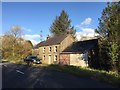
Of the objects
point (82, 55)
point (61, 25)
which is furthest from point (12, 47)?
point (82, 55)

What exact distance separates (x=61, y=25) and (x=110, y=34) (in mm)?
61631

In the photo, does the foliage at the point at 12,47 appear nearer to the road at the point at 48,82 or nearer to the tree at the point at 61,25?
the tree at the point at 61,25

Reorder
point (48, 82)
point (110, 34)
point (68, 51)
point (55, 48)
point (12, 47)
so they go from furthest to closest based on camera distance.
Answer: point (12, 47)
point (55, 48)
point (68, 51)
point (110, 34)
point (48, 82)

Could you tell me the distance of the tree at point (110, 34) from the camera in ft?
92.4

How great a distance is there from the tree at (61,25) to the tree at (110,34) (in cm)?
5794

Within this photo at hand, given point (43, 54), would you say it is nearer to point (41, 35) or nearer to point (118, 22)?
point (41, 35)

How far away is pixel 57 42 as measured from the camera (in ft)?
184

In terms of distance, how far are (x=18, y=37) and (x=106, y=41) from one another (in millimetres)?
59091

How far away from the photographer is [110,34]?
29.6 m

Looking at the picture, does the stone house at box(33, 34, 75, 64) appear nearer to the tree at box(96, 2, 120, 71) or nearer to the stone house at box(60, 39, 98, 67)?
the stone house at box(60, 39, 98, 67)

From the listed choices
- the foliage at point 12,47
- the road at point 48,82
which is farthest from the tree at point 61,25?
the road at point 48,82

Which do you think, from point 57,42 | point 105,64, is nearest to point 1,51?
point 57,42

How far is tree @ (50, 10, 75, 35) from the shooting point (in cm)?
8990

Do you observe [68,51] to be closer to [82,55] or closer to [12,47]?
[82,55]
